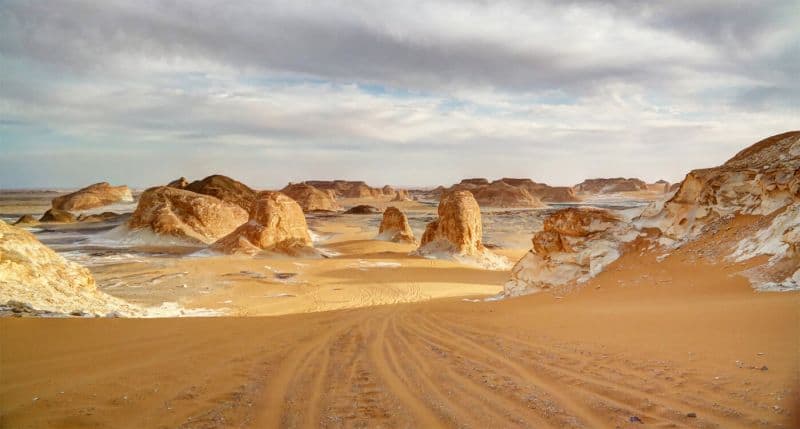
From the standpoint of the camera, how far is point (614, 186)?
133 meters

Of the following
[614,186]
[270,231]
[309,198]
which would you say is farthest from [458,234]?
[614,186]

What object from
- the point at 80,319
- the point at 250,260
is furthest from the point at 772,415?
the point at 250,260

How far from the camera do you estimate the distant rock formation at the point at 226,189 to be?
126 feet

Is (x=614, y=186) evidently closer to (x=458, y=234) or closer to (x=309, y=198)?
(x=309, y=198)

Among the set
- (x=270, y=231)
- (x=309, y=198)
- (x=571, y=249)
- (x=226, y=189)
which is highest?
(x=226, y=189)

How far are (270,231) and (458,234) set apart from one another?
31.1 ft

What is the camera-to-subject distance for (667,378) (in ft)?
12.2

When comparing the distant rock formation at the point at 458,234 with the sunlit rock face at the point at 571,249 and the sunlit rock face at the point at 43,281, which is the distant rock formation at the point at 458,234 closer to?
the sunlit rock face at the point at 571,249

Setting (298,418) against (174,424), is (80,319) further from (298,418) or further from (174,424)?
(298,418)

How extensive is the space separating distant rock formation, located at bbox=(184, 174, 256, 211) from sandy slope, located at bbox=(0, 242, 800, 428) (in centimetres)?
3322

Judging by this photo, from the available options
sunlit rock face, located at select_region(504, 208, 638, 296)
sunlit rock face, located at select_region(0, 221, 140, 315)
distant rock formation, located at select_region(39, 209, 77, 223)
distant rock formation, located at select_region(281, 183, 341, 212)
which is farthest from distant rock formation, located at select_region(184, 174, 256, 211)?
sunlit rock face, located at select_region(504, 208, 638, 296)

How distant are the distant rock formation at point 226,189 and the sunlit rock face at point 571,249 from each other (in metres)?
30.7

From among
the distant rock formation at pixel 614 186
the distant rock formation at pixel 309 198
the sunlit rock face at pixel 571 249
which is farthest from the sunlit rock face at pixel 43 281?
the distant rock formation at pixel 614 186

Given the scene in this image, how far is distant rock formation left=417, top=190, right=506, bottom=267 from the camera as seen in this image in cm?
2441
